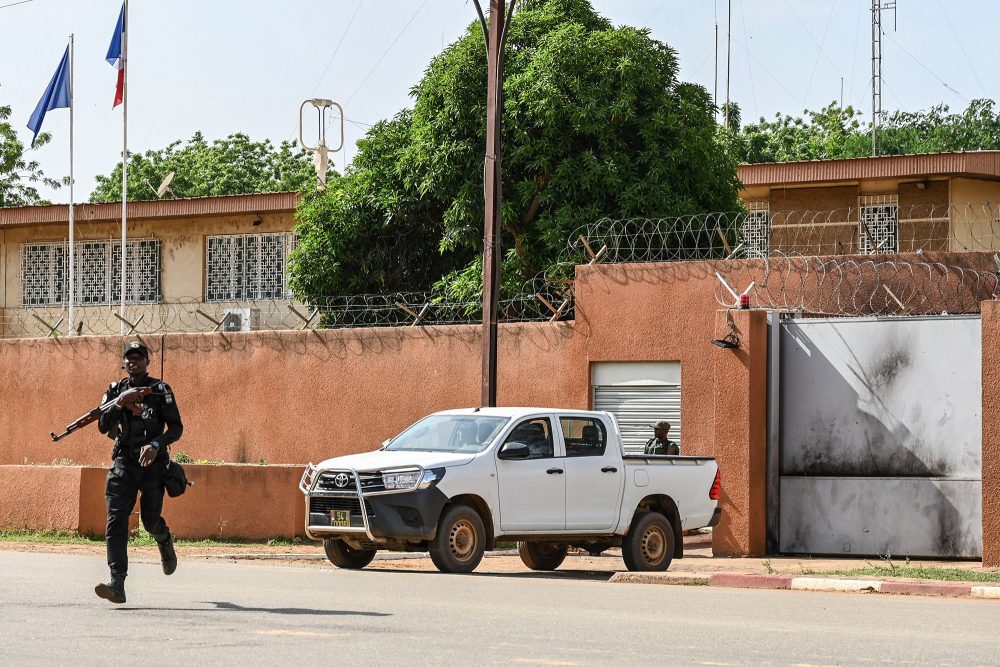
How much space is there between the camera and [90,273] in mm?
33219

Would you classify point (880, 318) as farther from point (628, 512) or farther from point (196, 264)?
point (196, 264)

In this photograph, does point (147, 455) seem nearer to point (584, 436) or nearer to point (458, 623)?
point (458, 623)

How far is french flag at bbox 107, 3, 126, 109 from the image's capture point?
3145cm

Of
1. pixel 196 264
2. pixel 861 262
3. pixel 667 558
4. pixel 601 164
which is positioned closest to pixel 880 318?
pixel 861 262

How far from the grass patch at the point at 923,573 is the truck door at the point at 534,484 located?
2766mm

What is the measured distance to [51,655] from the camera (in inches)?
318

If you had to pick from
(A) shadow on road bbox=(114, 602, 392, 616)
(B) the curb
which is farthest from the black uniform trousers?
(B) the curb

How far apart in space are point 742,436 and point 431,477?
4.84 m

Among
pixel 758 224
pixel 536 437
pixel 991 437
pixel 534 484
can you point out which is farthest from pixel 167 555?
pixel 758 224

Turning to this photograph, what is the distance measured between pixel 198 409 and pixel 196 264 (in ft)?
22.6

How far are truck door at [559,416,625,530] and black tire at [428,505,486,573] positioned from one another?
111cm

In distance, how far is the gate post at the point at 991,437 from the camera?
16.0 metres

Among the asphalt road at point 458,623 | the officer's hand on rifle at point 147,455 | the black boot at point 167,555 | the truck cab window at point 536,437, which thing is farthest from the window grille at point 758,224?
the officer's hand on rifle at point 147,455

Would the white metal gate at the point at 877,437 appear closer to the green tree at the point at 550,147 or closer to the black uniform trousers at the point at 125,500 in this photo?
the green tree at the point at 550,147
